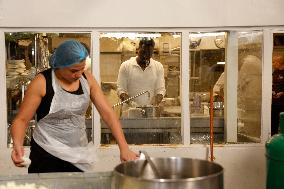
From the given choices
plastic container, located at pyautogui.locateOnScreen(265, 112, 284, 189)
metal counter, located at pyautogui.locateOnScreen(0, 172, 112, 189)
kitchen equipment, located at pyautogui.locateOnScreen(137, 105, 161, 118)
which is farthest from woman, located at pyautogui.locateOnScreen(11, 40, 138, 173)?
kitchen equipment, located at pyautogui.locateOnScreen(137, 105, 161, 118)

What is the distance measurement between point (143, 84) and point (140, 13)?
1.05 metres

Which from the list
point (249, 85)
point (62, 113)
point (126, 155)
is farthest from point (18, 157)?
point (249, 85)

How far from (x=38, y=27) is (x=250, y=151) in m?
2.42

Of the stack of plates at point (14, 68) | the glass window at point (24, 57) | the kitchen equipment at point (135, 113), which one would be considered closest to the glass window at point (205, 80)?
the kitchen equipment at point (135, 113)

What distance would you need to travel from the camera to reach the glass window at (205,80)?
405cm

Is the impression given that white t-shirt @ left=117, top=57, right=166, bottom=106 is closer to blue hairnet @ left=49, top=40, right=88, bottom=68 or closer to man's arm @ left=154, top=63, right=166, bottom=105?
man's arm @ left=154, top=63, right=166, bottom=105

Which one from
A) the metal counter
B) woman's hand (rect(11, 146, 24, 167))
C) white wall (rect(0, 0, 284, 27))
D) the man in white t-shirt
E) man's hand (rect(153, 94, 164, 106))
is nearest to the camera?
the metal counter

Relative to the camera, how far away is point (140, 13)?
3785mm

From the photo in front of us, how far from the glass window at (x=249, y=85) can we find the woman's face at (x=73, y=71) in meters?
2.09

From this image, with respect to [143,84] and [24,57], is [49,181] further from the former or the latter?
[143,84]

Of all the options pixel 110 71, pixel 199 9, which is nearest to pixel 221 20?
pixel 199 9

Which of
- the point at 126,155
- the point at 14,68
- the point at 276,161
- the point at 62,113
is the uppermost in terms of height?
the point at 14,68

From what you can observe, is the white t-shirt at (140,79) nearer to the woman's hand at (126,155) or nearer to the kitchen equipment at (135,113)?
the kitchen equipment at (135,113)

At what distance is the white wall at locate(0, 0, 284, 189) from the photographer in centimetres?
371
